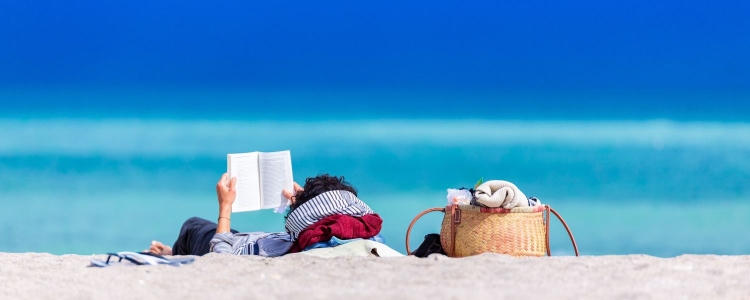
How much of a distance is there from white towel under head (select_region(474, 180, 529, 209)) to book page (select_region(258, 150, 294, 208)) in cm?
96

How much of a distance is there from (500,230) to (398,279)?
0.92 metres

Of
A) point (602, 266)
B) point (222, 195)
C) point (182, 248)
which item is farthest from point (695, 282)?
point (182, 248)

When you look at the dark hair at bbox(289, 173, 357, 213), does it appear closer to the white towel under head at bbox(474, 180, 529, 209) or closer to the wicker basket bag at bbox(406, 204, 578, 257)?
the wicker basket bag at bbox(406, 204, 578, 257)

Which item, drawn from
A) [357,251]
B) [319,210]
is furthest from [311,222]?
[357,251]

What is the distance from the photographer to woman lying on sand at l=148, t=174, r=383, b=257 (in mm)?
4086

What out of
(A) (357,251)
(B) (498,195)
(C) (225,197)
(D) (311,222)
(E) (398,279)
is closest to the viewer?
(E) (398,279)

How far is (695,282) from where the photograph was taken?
9.98 ft

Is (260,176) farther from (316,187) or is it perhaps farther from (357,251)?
(357,251)

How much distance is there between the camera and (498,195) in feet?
12.7

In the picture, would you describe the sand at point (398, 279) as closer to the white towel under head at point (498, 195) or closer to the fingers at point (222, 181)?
the white towel under head at point (498, 195)

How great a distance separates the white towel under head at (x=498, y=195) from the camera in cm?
386

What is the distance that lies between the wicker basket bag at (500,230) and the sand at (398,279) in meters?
0.20

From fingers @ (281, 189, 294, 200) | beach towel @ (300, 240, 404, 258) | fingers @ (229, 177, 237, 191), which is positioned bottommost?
beach towel @ (300, 240, 404, 258)

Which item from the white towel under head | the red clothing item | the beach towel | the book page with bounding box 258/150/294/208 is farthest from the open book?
the white towel under head
